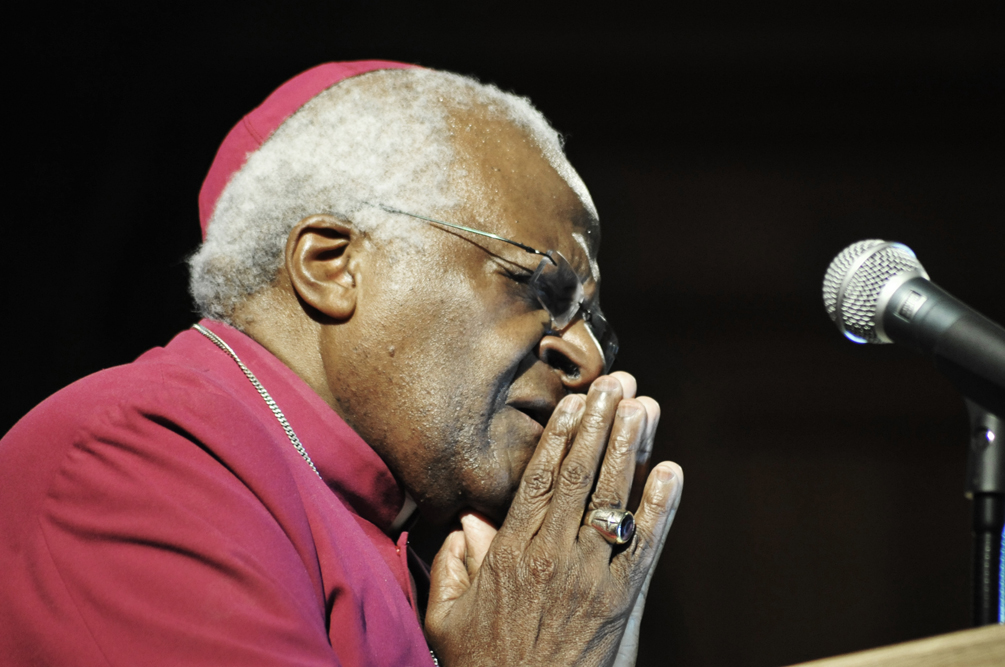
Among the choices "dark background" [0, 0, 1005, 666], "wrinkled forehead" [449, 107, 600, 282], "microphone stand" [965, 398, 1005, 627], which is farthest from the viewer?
"dark background" [0, 0, 1005, 666]

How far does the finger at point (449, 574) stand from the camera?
1.77 metres

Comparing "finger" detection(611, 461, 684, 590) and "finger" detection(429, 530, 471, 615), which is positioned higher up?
"finger" detection(611, 461, 684, 590)

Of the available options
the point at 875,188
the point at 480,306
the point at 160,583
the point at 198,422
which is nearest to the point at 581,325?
the point at 480,306

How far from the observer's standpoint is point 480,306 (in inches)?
70.4

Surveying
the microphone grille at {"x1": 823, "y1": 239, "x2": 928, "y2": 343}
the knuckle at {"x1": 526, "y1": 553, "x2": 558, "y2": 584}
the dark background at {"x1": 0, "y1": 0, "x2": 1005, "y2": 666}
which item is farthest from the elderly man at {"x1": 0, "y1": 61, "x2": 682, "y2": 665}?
the dark background at {"x1": 0, "y1": 0, "x2": 1005, "y2": 666}

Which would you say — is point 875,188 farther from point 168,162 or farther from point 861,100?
point 168,162

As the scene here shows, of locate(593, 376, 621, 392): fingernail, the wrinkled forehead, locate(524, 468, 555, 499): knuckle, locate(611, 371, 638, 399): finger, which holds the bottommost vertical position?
locate(524, 468, 555, 499): knuckle

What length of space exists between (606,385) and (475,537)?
465 millimetres

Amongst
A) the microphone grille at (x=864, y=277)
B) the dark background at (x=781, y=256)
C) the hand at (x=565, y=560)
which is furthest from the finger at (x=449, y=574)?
the dark background at (x=781, y=256)

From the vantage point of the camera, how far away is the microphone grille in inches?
63.5

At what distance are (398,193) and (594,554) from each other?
0.89 metres

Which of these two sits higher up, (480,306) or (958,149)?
(958,149)

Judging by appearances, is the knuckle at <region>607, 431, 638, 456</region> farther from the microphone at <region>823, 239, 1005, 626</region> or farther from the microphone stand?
the microphone stand

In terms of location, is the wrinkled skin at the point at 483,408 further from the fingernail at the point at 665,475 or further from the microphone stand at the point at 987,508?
the microphone stand at the point at 987,508
